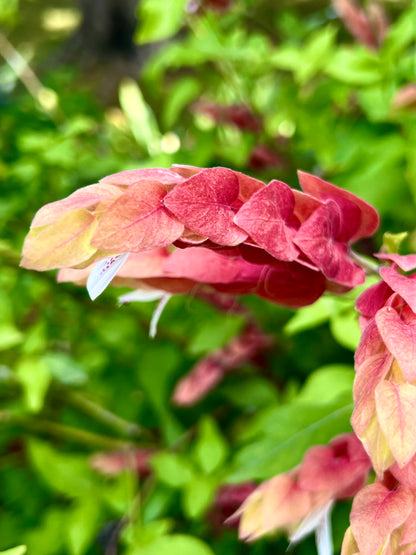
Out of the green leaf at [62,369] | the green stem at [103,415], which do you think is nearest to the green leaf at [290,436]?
the green leaf at [62,369]

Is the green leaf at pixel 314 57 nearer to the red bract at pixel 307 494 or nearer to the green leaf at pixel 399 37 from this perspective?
the green leaf at pixel 399 37

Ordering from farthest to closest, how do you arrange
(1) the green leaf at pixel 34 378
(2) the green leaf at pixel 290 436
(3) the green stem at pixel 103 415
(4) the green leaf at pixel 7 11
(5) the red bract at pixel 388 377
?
(4) the green leaf at pixel 7 11 < (3) the green stem at pixel 103 415 < (1) the green leaf at pixel 34 378 < (2) the green leaf at pixel 290 436 < (5) the red bract at pixel 388 377

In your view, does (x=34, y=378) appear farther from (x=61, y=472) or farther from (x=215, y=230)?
(x=215, y=230)

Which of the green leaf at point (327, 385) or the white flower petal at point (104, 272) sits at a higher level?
the white flower petal at point (104, 272)

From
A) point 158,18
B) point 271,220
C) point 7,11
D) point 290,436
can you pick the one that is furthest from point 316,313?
point 7,11

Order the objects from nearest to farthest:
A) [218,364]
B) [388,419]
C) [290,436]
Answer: [388,419], [290,436], [218,364]

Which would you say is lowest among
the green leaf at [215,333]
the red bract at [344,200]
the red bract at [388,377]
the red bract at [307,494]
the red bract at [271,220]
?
the green leaf at [215,333]
